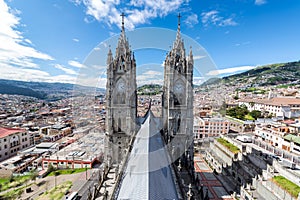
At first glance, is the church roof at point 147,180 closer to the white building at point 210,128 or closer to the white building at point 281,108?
the white building at point 210,128

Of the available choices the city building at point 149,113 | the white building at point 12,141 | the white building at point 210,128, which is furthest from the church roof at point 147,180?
the white building at point 12,141

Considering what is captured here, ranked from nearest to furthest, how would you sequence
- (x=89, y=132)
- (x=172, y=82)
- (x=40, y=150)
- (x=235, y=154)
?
(x=172, y=82)
(x=235, y=154)
(x=40, y=150)
(x=89, y=132)

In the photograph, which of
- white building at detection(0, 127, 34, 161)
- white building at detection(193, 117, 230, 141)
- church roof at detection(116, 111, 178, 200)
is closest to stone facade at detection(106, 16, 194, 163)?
church roof at detection(116, 111, 178, 200)

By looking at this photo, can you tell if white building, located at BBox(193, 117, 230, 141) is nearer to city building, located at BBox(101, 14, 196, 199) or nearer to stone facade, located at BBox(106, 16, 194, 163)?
city building, located at BBox(101, 14, 196, 199)

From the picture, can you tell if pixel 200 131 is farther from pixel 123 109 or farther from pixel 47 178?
pixel 47 178

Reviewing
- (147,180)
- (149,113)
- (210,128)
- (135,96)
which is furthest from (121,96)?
(210,128)

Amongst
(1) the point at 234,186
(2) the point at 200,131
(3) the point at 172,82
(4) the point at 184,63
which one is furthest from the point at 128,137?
(2) the point at 200,131
